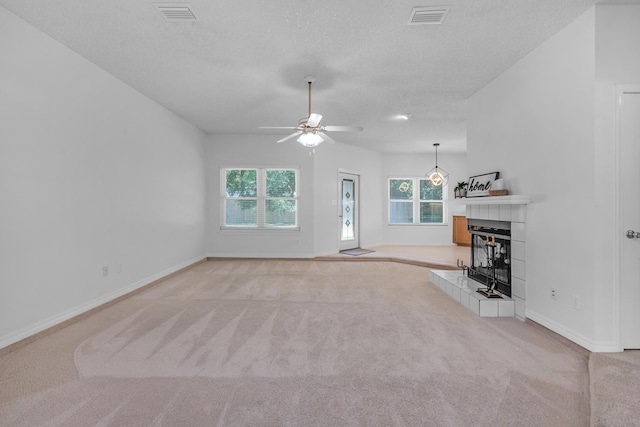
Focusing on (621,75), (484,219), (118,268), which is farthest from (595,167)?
(118,268)

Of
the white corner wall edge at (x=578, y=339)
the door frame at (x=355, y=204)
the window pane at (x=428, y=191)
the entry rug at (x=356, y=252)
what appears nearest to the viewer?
the white corner wall edge at (x=578, y=339)

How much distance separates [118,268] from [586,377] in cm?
480

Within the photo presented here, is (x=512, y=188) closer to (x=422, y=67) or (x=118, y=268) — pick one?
(x=422, y=67)

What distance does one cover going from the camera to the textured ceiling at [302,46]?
235cm

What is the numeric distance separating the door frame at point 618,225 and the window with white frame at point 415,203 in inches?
243

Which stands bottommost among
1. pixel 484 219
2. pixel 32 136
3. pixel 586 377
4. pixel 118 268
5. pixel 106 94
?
pixel 586 377

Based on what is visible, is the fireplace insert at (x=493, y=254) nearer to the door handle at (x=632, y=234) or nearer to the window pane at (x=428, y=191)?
the door handle at (x=632, y=234)

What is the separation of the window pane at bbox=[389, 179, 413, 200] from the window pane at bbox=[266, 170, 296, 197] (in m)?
3.37

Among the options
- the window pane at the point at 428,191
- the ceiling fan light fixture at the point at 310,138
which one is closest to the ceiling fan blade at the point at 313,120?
the ceiling fan light fixture at the point at 310,138

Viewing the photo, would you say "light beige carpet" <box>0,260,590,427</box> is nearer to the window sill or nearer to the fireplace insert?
the fireplace insert

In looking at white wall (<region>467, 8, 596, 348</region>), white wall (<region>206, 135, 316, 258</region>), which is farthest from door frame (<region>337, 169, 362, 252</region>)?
white wall (<region>467, 8, 596, 348</region>)

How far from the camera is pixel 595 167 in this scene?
233cm

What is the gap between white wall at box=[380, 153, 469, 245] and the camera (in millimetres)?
8398

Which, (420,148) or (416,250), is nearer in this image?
(416,250)
